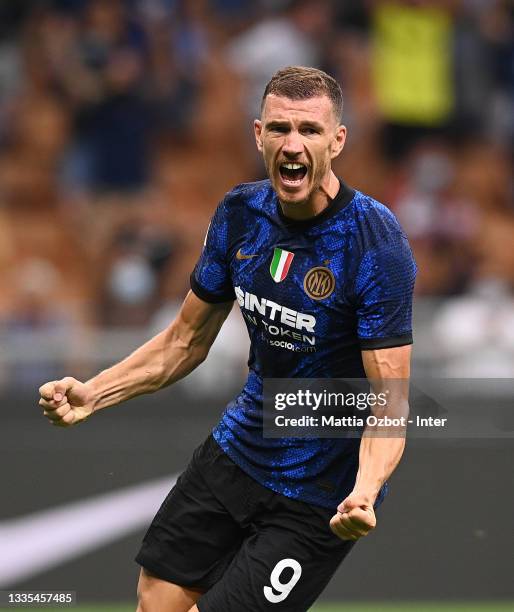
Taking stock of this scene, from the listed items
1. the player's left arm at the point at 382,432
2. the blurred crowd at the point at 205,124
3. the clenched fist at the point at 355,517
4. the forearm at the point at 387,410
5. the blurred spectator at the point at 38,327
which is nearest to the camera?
the clenched fist at the point at 355,517

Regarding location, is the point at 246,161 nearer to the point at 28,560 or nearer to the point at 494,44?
the point at 494,44

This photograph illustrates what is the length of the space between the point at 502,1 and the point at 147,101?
11.3ft

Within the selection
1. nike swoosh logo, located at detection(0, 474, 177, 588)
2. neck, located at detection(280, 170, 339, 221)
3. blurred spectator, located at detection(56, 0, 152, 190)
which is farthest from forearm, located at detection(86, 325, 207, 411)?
blurred spectator, located at detection(56, 0, 152, 190)

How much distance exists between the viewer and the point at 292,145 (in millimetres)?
4082

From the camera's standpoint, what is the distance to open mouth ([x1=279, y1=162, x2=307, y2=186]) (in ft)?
13.6

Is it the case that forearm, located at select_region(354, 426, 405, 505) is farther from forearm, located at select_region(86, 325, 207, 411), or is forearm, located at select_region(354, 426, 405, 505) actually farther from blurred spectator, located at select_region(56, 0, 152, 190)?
blurred spectator, located at select_region(56, 0, 152, 190)

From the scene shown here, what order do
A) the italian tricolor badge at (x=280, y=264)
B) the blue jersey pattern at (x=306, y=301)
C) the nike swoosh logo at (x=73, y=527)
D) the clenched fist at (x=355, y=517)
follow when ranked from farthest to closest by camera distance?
the nike swoosh logo at (x=73, y=527) < the italian tricolor badge at (x=280, y=264) < the blue jersey pattern at (x=306, y=301) < the clenched fist at (x=355, y=517)

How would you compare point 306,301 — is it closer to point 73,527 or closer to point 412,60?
point 73,527

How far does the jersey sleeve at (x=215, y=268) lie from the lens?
4547mm

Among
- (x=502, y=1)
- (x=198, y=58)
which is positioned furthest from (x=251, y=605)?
(x=502, y=1)

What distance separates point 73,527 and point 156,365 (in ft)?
8.81

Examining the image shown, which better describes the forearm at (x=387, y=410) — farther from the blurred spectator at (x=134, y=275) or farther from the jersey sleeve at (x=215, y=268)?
the blurred spectator at (x=134, y=275)

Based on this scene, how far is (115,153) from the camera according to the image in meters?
11.0

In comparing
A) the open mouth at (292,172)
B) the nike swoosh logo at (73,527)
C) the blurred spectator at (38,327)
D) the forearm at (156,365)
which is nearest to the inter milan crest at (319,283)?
the open mouth at (292,172)
